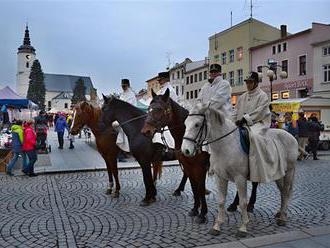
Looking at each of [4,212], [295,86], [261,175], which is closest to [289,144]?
[261,175]

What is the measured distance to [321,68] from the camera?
3056cm

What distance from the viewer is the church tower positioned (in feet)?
363

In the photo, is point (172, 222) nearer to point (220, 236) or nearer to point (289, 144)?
point (220, 236)

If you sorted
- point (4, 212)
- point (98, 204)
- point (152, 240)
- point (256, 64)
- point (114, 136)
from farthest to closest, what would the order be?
point (256, 64), point (114, 136), point (98, 204), point (4, 212), point (152, 240)

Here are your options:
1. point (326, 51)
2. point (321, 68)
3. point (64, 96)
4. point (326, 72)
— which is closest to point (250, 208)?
point (326, 72)

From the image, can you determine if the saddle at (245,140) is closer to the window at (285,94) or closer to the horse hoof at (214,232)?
the horse hoof at (214,232)

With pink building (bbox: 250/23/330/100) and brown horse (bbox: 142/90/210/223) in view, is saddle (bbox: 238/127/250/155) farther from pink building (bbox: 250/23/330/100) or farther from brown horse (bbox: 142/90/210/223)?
pink building (bbox: 250/23/330/100)

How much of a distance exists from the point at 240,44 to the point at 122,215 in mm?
39940

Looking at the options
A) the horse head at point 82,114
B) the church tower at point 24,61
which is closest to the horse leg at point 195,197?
the horse head at point 82,114

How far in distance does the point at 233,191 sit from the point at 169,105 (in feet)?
10.7

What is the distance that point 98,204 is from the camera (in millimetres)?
6871

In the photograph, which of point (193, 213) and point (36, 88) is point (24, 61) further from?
point (193, 213)

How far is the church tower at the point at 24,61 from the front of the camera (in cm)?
11075

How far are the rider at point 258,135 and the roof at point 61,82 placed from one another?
391 ft
